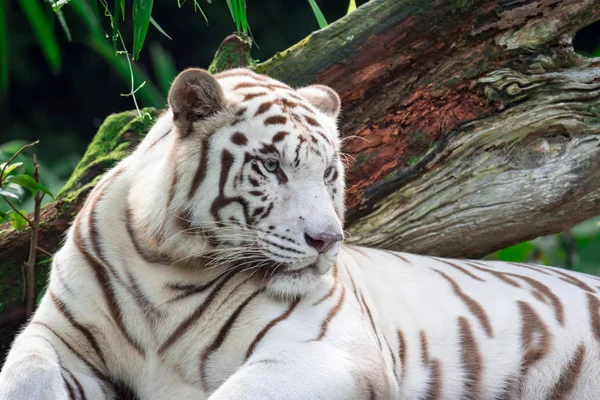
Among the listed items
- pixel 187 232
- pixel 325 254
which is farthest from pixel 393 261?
pixel 187 232

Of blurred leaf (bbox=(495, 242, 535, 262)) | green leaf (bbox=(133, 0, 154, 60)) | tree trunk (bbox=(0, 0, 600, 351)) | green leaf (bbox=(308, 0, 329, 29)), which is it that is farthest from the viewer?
blurred leaf (bbox=(495, 242, 535, 262))

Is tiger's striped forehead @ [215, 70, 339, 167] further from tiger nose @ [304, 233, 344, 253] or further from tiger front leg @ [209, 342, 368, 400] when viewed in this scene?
tiger front leg @ [209, 342, 368, 400]

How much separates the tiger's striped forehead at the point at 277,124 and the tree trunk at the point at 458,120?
2.89ft

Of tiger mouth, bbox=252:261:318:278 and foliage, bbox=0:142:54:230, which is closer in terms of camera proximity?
tiger mouth, bbox=252:261:318:278

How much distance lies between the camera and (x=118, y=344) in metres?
2.04

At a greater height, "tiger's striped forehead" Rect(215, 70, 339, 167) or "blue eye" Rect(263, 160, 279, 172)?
"tiger's striped forehead" Rect(215, 70, 339, 167)

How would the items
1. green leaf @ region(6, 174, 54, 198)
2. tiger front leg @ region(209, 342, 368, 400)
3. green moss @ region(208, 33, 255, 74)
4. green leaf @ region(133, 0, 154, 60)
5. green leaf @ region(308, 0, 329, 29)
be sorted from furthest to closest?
green moss @ region(208, 33, 255, 74) < green leaf @ region(6, 174, 54, 198) < green leaf @ region(308, 0, 329, 29) < green leaf @ region(133, 0, 154, 60) < tiger front leg @ region(209, 342, 368, 400)

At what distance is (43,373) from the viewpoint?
181 centimetres

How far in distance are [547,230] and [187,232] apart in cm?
175

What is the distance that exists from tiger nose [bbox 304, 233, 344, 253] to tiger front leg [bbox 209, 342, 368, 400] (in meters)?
0.25

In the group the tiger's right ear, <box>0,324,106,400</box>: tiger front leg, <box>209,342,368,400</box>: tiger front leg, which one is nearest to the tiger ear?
the tiger's right ear

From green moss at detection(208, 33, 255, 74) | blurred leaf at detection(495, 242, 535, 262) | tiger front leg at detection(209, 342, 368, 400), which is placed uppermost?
green moss at detection(208, 33, 255, 74)

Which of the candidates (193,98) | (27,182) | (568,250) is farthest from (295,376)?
(568,250)

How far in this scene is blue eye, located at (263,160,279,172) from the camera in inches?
77.2
